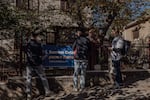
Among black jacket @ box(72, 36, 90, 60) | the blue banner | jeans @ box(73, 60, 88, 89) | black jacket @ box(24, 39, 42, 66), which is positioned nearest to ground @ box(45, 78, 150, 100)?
jeans @ box(73, 60, 88, 89)

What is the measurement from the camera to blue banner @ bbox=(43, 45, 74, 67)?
447 inches

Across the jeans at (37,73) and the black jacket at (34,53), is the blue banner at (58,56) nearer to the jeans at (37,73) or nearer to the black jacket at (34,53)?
the jeans at (37,73)

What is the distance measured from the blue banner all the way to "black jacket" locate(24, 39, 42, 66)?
6.13 ft

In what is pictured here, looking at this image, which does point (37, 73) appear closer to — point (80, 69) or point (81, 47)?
point (80, 69)

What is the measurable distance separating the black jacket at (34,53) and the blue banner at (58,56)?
1869 mm

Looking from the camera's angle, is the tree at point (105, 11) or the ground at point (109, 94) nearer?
the ground at point (109, 94)

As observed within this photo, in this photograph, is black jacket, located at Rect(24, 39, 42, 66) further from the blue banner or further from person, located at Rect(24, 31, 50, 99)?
the blue banner

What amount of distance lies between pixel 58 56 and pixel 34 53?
7.19 feet

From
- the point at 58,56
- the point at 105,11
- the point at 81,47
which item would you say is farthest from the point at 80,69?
the point at 105,11

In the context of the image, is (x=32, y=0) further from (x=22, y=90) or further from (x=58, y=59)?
(x=22, y=90)

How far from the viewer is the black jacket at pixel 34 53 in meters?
9.33

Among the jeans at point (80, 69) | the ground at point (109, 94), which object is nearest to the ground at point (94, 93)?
the ground at point (109, 94)

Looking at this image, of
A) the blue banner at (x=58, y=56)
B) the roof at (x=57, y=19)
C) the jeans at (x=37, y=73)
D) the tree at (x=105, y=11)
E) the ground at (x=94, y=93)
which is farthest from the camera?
the roof at (x=57, y=19)

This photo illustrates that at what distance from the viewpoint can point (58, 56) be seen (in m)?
11.5
